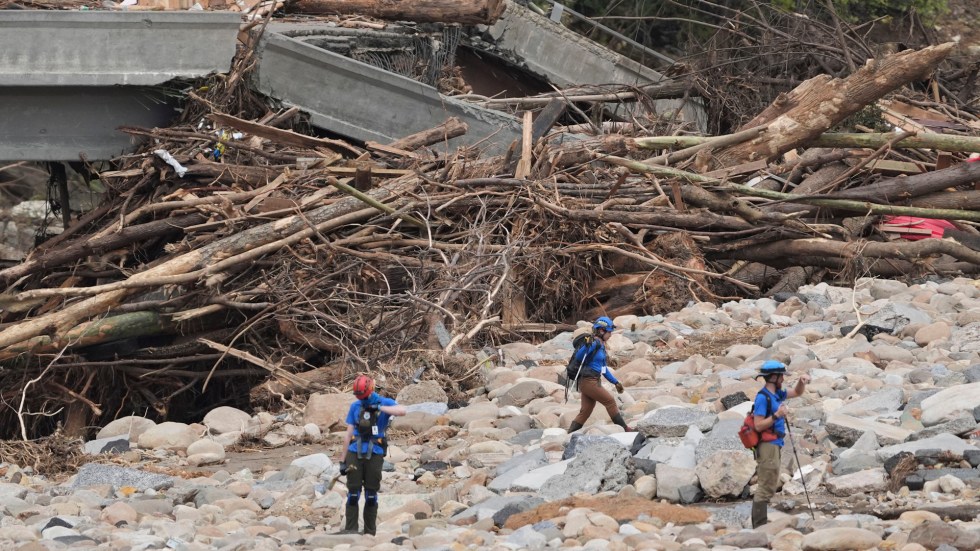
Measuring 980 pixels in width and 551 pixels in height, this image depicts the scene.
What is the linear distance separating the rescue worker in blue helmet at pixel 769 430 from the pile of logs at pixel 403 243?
3877 millimetres

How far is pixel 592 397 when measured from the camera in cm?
688

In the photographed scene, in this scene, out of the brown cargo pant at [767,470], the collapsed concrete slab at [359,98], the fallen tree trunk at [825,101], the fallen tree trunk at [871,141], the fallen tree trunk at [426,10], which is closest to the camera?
the brown cargo pant at [767,470]

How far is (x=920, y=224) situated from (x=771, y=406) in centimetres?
726

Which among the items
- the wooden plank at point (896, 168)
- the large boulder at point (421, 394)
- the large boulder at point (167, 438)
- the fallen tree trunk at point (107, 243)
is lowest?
the large boulder at point (167, 438)

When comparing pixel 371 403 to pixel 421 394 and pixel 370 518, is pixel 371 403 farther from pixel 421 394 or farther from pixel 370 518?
pixel 421 394

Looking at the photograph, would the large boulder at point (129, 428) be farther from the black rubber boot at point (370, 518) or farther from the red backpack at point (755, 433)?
the red backpack at point (755, 433)

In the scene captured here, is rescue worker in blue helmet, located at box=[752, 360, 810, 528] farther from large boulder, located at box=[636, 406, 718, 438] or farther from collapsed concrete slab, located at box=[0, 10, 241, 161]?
collapsed concrete slab, located at box=[0, 10, 241, 161]

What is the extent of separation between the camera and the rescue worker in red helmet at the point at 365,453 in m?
5.45

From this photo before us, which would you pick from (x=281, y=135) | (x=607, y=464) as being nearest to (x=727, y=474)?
(x=607, y=464)

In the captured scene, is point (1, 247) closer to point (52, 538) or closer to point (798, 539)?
point (52, 538)

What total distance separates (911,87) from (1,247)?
13.5 m

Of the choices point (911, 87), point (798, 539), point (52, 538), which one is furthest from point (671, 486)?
point (911, 87)

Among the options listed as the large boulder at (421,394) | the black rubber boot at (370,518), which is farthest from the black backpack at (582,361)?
the black rubber boot at (370,518)

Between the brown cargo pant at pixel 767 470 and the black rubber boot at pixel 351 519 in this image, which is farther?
the black rubber boot at pixel 351 519
